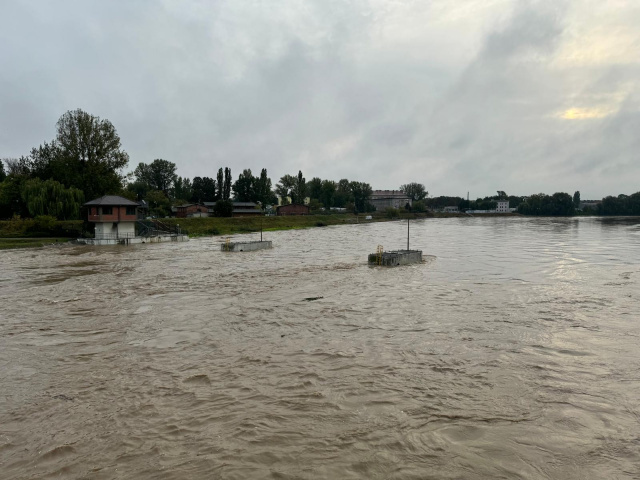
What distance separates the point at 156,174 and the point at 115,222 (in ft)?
291

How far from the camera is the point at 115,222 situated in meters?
53.9

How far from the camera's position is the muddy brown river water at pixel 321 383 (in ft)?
24.1

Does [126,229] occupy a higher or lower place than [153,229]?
higher

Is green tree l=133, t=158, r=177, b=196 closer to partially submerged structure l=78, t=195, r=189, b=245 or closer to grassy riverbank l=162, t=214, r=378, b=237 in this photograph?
grassy riverbank l=162, t=214, r=378, b=237

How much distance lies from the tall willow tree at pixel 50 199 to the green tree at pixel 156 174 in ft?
251

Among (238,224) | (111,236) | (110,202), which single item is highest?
(110,202)

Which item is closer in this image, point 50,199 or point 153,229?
point 50,199

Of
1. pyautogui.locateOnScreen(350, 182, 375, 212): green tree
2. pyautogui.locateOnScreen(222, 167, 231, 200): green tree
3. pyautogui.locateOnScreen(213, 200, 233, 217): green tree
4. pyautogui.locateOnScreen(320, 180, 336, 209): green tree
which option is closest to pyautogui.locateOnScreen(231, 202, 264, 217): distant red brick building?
pyautogui.locateOnScreen(222, 167, 231, 200): green tree

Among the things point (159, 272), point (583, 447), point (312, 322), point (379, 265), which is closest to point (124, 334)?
point (312, 322)

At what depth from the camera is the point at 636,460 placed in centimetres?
730

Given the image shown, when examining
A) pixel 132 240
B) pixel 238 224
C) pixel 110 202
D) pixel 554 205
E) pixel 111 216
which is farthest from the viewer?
pixel 554 205

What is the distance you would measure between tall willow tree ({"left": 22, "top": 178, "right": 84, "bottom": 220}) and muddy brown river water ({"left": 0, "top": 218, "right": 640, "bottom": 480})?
41236 mm

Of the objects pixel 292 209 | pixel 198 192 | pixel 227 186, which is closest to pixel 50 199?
pixel 198 192

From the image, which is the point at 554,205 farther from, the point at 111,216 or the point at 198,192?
the point at 111,216
